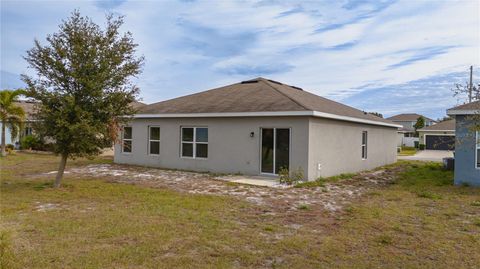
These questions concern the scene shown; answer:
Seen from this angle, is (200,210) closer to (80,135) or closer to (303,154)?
(80,135)

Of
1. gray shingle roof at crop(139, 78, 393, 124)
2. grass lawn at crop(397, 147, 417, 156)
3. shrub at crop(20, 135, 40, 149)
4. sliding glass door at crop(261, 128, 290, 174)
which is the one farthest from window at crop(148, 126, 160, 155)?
grass lawn at crop(397, 147, 417, 156)

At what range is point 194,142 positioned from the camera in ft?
48.4

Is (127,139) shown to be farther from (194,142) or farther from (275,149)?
(275,149)

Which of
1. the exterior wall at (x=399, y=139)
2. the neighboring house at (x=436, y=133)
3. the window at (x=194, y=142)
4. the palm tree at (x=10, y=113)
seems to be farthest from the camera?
Result: the exterior wall at (x=399, y=139)

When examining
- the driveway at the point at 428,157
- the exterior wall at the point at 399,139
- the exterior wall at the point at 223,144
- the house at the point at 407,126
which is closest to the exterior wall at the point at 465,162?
the exterior wall at the point at 223,144

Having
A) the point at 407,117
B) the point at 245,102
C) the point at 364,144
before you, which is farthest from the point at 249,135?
the point at 407,117

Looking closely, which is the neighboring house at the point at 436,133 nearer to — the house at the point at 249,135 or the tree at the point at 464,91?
the house at the point at 249,135

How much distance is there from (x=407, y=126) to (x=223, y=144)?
53.2m

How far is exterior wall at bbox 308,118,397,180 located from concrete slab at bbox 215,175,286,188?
56.0 inches

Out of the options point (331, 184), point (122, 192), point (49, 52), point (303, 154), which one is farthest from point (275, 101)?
point (49, 52)

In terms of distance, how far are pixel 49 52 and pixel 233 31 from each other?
8.17m

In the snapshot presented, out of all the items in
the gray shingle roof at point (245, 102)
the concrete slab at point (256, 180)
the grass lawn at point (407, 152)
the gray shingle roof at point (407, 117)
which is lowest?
the concrete slab at point (256, 180)

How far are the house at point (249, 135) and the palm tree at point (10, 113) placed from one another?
28.5 feet

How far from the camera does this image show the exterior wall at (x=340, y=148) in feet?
40.7
